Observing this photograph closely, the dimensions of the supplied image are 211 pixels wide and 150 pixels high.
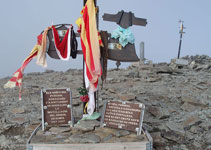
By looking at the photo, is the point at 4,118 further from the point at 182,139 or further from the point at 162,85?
the point at 162,85

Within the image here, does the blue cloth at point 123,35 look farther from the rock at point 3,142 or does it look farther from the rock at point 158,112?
the rock at point 3,142

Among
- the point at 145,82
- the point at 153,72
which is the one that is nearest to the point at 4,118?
the point at 145,82

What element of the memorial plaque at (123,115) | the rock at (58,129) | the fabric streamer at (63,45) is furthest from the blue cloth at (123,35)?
the rock at (58,129)

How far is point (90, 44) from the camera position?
4988 millimetres

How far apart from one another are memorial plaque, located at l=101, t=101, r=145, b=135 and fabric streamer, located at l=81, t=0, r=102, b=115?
66 cm

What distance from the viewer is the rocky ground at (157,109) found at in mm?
5832

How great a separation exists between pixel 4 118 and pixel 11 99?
2.12 meters

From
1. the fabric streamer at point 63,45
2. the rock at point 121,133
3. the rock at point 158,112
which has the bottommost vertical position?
the rock at point 158,112

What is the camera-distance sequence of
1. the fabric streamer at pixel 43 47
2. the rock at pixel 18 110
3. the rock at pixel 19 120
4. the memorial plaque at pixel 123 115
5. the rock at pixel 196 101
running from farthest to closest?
the rock at pixel 196 101, the rock at pixel 18 110, the rock at pixel 19 120, the fabric streamer at pixel 43 47, the memorial plaque at pixel 123 115

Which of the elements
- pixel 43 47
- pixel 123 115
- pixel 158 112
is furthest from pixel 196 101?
pixel 43 47

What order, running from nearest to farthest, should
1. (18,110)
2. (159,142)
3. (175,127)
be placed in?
(159,142) → (175,127) → (18,110)

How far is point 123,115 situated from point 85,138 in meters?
1.01

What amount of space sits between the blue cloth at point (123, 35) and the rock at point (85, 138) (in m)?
2.20

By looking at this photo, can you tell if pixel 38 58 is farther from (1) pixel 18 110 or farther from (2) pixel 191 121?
(2) pixel 191 121
